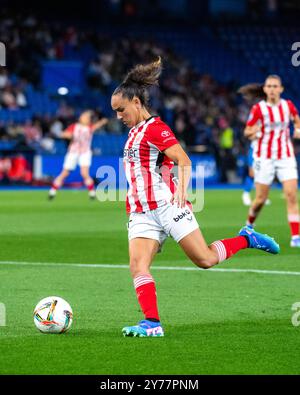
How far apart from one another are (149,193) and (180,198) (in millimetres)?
328

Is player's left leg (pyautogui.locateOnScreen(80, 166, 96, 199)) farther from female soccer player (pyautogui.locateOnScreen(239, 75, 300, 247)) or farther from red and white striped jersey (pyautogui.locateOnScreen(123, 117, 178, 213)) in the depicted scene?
red and white striped jersey (pyautogui.locateOnScreen(123, 117, 178, 213))

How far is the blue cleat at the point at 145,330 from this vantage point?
7.86 meters

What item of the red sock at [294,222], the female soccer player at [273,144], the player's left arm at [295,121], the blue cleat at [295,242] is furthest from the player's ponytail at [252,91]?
the blue cleat at [295,242]

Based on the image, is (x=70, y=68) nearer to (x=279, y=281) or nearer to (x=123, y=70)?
(x=123, y=70)

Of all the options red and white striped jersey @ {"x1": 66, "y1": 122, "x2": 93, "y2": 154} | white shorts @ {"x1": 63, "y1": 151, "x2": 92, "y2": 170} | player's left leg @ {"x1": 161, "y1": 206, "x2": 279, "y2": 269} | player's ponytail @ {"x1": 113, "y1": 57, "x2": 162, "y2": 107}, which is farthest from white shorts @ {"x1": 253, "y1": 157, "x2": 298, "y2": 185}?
red and white striped jersey @ {"x1": 66, "y1": 122, "x2": 93, "y2": 154}

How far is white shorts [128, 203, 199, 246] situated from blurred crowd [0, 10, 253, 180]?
24.9 m

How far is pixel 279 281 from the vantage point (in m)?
11.3

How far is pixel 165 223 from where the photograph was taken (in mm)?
8086

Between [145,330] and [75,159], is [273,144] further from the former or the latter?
[75,159]

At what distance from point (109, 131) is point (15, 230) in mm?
18462

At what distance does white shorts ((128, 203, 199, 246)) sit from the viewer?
8.07 meters

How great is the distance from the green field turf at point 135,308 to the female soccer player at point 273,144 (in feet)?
2.46

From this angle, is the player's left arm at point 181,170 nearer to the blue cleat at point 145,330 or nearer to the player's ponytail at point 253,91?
the blue cleat at point 145,330
